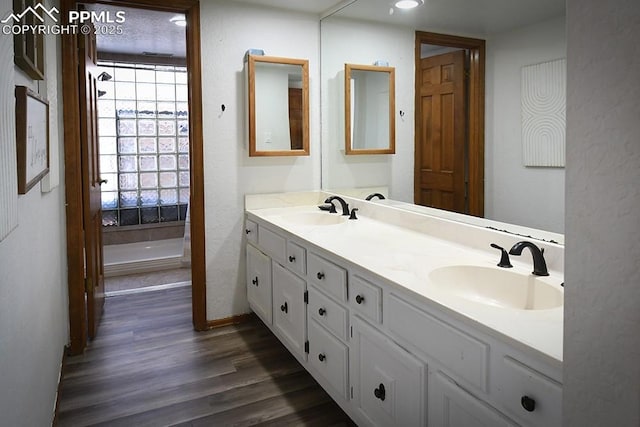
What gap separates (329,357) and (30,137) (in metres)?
1.37

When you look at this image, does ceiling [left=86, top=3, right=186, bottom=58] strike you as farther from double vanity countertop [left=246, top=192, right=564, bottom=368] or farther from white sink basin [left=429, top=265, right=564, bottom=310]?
white sink basin [left=429, top=265, right=564, bottom=310]

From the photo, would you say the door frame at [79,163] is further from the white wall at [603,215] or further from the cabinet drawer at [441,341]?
the white wall at [603,215]

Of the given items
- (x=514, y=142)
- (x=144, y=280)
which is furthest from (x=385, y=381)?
(x=144, y=280)

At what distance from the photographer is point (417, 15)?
2.45 meters

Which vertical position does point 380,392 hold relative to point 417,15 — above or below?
below

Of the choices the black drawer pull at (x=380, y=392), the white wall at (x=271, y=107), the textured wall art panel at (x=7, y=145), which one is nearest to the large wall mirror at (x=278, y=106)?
the white wall at (x=271, y=107)

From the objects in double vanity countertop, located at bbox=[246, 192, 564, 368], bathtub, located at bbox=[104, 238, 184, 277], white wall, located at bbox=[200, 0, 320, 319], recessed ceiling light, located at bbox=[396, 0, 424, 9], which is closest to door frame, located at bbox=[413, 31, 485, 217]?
double vanity countertop, located at bbox=[246, 192, 564, 368]

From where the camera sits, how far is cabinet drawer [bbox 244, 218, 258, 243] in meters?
3.04

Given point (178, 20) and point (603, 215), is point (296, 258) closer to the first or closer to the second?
point (603, 215)

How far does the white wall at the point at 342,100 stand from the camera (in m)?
2.59

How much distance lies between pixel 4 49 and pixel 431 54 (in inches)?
71.5

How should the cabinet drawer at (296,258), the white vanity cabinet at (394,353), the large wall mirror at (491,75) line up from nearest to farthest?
1. the white vanity cabinet at (394,353)
2. the large wall mirror at (491,75)
3. the cabinet drawer at (296,258)

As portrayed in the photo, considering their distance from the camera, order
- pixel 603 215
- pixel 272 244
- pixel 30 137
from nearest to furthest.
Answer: pixel 603 215, pixel 30 137, pixel 272 244

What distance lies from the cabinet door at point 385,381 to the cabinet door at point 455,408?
0.05m
